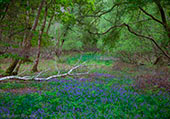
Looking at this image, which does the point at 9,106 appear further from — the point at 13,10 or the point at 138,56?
the point at 138,56

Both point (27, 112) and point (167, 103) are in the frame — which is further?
point (167, 103)

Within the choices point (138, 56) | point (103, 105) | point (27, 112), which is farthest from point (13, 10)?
point (138, 56)

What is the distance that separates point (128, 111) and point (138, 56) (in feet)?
49.6

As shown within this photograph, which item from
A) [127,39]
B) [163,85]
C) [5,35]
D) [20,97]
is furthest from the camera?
[127,39]

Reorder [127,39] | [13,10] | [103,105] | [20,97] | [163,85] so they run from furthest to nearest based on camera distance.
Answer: [127,39], [13,10], [163,85], [20,97], [103,105]

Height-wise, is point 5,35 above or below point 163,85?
above

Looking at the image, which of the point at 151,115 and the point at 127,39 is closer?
the point at 151,115

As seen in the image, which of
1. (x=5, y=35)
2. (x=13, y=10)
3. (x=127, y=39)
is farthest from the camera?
(x=127, y=39)

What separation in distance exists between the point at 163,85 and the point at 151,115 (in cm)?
446

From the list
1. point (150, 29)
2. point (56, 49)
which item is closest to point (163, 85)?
point (150, 29)

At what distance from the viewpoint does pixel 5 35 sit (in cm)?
1043

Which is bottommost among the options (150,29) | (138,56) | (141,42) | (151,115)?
(151,115)

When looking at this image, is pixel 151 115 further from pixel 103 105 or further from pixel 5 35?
pixel 5 35

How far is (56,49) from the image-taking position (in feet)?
99.5
